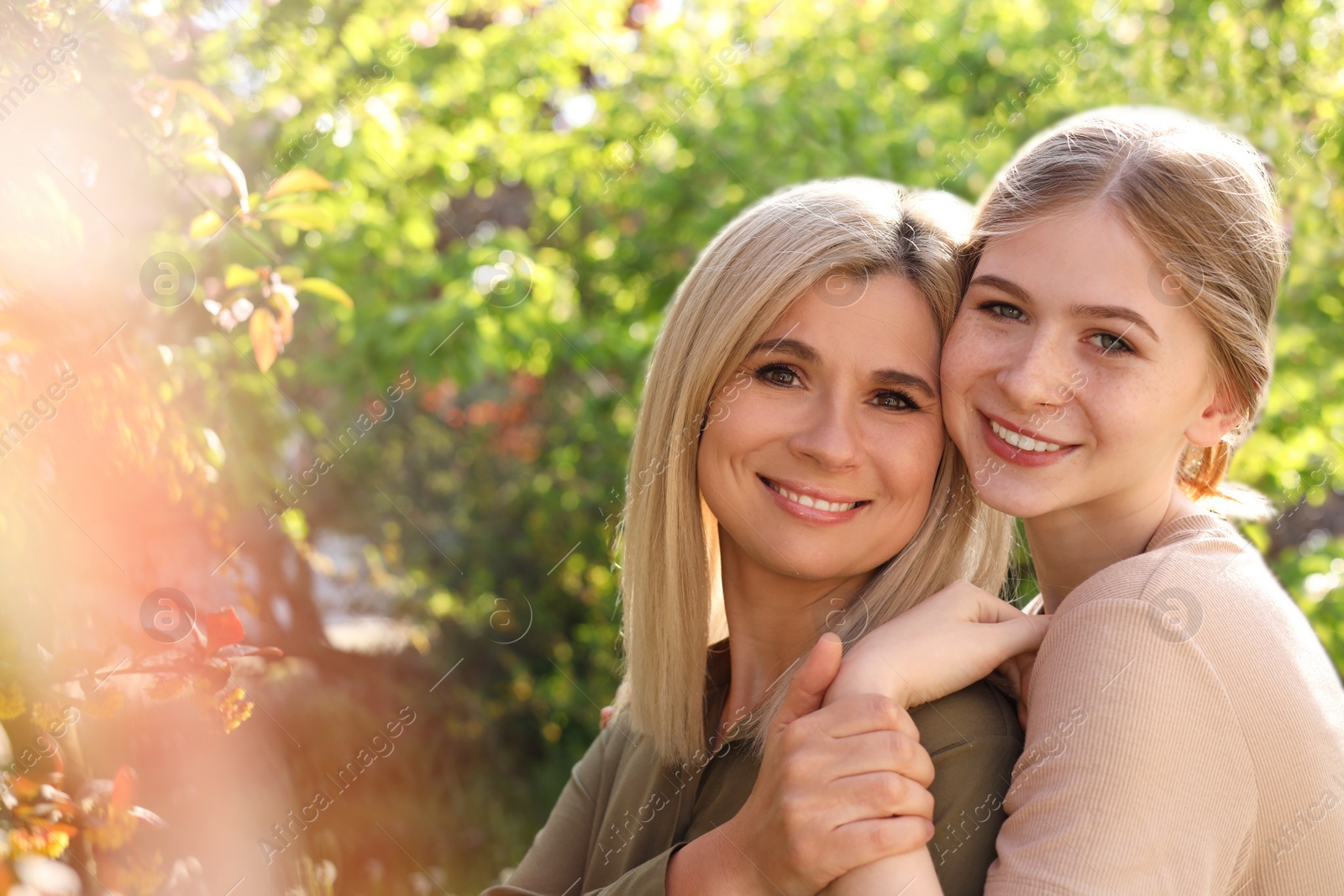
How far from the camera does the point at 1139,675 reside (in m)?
1.42

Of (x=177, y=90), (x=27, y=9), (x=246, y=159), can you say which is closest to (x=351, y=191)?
(x=246, y=159)

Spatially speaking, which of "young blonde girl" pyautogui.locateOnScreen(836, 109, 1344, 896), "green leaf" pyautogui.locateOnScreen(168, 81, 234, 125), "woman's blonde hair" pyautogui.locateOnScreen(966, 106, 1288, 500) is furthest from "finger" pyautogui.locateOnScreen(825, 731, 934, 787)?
"green leaf" pyautogui.locateOnScreen(168, 81, 234, 125)

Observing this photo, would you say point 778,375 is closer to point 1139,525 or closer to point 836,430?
point 836,430

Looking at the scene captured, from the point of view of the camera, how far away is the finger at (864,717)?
154 centimetres

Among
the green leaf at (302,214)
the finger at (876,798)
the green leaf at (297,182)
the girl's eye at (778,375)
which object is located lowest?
the finger at (876,798)

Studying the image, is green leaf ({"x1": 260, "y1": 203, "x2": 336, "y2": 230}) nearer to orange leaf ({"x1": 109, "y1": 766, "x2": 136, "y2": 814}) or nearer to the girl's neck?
orange leaf ({"x1": 109, "y1": 766, "x2": 136, "y2": 814})

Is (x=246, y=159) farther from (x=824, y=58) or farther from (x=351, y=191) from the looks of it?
(x=824, y=58)

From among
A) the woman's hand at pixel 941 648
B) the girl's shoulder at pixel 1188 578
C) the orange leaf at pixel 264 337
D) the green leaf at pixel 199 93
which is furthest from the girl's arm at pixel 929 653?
the green leaf at pixel 199 93

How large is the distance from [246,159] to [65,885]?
332 cm

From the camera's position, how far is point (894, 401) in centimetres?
195

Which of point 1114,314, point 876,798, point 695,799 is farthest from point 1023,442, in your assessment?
point 695,799

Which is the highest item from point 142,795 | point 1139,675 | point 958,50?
point 142,795

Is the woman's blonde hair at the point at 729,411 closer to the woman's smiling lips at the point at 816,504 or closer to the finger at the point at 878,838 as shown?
the woman's smiling lips at the point at 816,504

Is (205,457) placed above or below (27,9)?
below
